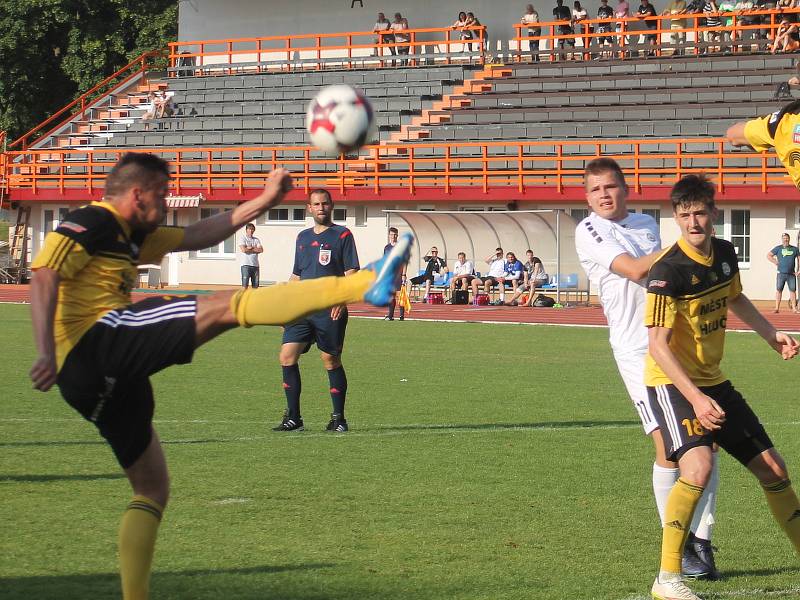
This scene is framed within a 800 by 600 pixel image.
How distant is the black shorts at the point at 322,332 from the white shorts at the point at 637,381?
13.9 ft

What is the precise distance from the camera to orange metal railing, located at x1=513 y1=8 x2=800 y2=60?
114ft

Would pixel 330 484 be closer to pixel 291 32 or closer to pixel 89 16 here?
pixel 291 32

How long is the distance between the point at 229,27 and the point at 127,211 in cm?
4292

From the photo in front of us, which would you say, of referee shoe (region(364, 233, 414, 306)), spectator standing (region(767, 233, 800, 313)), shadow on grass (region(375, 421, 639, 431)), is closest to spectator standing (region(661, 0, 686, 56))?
spectator standing (region(767, 233, 800, 313))

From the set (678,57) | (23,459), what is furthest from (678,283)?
(678,57)

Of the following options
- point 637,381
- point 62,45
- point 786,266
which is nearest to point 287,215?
point 786,266

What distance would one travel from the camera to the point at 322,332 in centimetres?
1018

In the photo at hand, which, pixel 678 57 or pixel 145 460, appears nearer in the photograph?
pixel 145 460

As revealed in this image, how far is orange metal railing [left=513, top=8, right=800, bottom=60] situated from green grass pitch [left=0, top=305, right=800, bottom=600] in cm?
2371

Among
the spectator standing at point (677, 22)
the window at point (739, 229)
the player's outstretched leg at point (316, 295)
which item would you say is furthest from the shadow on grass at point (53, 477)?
the spectator standing at point (677, 22)

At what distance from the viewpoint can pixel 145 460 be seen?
16.1 feet

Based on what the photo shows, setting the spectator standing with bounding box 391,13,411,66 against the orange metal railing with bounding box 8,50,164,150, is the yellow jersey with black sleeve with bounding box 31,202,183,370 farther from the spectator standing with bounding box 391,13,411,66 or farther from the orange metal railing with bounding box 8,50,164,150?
the orange metal railing with bounding box 8,50,164,150

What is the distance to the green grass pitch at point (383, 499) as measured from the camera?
545cm

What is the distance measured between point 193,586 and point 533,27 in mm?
34888
